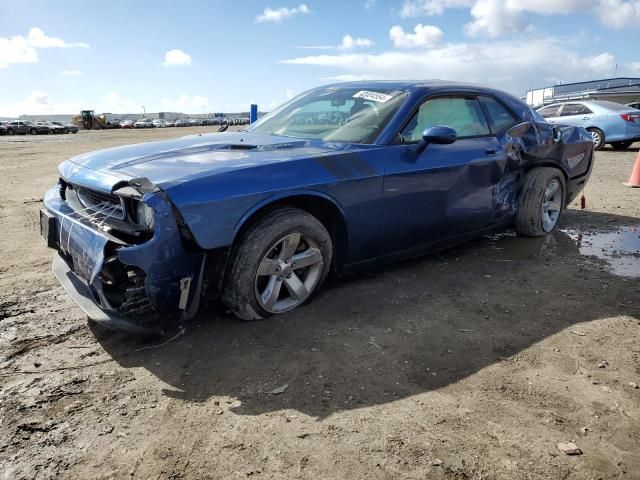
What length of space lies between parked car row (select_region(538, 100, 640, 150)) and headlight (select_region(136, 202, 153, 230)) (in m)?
12.3

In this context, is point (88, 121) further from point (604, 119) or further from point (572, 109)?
point (604, 119)

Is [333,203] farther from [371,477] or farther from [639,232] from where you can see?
[639,232]

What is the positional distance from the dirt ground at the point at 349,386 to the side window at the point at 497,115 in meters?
1.39

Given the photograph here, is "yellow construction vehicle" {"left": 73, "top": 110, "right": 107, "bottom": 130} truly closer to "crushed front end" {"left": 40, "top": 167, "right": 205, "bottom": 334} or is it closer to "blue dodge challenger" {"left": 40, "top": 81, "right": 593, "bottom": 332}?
"blue dodge challenger" {"left": 40, "top": 81, "right": 593, "bottom": 332}

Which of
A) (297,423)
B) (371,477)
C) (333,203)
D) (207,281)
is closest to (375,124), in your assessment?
(333,203)

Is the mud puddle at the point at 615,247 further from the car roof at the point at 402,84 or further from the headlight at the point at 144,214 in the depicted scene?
the headlight at the point at 144,214

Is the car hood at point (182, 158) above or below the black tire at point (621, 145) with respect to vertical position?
below

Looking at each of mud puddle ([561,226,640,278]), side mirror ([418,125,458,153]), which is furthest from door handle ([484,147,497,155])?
mud puddle ([561,226,640,278])

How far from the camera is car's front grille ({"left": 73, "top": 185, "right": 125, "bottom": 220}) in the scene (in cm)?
281

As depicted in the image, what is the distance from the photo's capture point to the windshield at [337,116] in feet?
11.8

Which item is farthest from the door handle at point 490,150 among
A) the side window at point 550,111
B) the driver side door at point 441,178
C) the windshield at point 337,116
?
the side window at point 550,111

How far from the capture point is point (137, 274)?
2680 mm

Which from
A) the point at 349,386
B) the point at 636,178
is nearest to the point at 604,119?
the point at 636,178

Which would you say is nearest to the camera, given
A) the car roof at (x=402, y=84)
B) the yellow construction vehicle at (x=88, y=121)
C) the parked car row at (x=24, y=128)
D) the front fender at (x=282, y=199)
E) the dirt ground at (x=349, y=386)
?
the dirt ground at (x=349, y=386)
